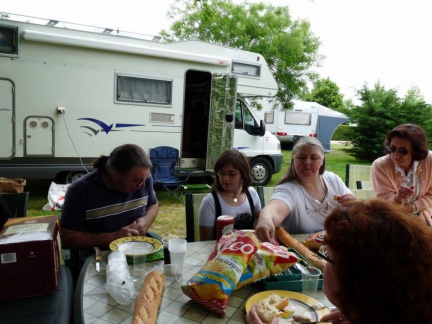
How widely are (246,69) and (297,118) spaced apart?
36.2 ft

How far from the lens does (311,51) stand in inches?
512

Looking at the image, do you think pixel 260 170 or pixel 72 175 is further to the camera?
pixel 260 170

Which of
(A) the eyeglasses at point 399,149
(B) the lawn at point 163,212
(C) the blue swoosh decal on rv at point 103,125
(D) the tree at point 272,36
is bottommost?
(B) the lawn at point 163,212

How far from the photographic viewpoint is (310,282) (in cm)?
145

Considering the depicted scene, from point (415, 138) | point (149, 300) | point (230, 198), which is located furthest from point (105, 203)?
point (415, 138)

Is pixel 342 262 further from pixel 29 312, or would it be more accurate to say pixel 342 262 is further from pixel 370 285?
pixel 29 312

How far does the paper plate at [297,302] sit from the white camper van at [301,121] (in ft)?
51.8

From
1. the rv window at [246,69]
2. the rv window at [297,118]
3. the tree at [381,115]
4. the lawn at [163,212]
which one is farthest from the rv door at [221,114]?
the rv window at [297,118]

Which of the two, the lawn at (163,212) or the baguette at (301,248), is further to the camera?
the lawn at (163,212)

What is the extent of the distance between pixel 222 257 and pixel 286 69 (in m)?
11.9

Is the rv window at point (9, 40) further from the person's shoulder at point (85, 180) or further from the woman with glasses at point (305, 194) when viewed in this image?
the woman with glasses at point (305, 194)

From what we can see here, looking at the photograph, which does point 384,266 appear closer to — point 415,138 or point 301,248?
point 301,248

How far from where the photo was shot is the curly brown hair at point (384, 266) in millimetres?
780

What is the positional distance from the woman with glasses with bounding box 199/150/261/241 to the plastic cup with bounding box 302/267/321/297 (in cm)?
97
